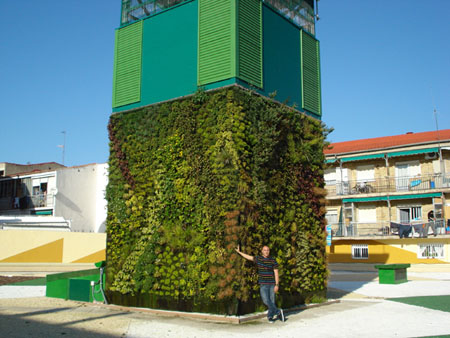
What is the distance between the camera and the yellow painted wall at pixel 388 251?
31.1 metres

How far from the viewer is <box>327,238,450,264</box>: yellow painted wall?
31.1 m

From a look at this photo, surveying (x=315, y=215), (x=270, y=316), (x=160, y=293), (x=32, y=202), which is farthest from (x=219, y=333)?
(x=32, y=202)

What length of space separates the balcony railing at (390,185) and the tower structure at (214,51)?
22494mm

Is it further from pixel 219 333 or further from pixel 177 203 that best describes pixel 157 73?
pixel 219 333

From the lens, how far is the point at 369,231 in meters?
34.8

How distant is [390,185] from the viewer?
34.9 m

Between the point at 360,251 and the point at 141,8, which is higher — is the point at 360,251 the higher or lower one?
the lower one

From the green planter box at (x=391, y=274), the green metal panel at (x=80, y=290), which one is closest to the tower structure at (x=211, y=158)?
the green metal panel at (x=80, y=290)

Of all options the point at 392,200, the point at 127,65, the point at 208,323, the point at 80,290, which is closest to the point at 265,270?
the point at 208,323

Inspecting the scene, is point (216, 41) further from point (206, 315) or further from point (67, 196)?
point (67, 196)

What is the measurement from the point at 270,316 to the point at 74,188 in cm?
3169

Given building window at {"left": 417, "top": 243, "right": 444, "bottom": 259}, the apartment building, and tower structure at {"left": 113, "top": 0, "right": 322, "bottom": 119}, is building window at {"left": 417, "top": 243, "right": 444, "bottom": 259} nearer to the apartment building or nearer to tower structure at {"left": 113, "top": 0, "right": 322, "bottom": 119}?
the apartment building

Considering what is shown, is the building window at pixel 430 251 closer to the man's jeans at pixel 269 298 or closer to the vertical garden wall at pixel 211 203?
the vertical garden wall at pixel 211 203

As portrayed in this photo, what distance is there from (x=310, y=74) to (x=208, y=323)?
8.17 meters
